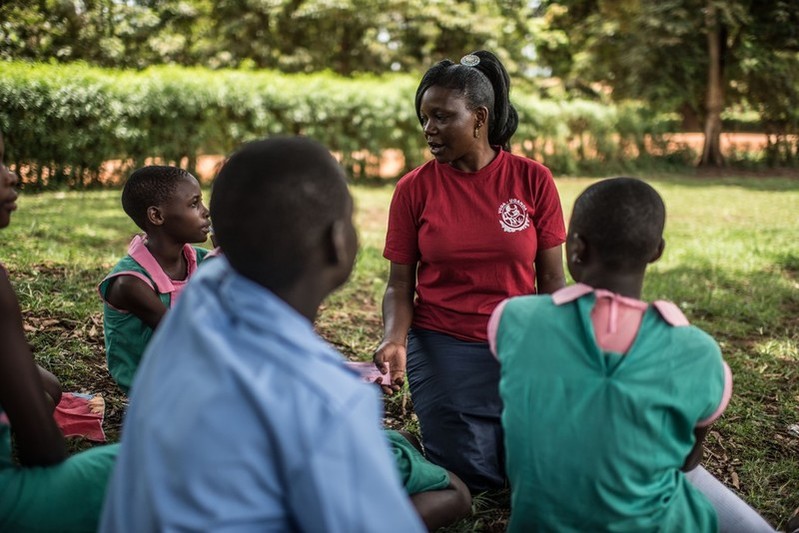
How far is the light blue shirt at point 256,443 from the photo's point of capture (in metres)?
1.20

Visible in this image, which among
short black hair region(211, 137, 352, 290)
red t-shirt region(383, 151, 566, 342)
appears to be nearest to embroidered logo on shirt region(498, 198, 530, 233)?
red t-shirt region(383, 151, 566, 342)

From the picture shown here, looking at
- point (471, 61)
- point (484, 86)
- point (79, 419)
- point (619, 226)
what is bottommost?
point (79, 419)

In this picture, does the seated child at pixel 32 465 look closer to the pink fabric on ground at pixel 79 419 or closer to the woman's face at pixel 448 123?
the pink fabric on ground at pixel 79 419

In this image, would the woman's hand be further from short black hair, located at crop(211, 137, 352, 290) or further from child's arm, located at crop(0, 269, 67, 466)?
short black hair, located at crop(211, 137, 352, 290)

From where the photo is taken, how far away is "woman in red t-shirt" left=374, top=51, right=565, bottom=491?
3006 mm

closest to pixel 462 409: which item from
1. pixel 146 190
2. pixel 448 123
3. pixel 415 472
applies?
pixel 415 472

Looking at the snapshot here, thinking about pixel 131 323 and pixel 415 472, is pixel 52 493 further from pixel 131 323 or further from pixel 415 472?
pixel 131 323

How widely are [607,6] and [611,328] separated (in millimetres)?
23678

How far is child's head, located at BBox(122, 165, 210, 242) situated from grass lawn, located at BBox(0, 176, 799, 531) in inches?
37.6

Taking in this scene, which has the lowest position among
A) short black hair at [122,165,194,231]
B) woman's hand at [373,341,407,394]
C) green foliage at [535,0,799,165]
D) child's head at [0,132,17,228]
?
woman's hand at [373,341,407,394]

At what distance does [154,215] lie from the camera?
10.5ft

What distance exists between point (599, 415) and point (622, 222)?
1.66 ft

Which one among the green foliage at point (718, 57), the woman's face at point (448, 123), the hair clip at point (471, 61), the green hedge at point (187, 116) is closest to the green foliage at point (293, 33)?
the green foliage at point (718, 57)

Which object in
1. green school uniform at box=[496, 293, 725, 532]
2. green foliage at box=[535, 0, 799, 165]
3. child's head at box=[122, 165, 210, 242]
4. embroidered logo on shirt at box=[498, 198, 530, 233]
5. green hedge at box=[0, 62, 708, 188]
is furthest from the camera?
green foliage at box=[535, 0, 799, 165]
